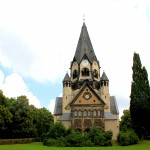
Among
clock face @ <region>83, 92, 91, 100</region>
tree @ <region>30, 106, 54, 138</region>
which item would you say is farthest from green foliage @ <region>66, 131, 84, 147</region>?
tree @ <region>30, 106, 54, 138</region>

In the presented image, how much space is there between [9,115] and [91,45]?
1112 inches

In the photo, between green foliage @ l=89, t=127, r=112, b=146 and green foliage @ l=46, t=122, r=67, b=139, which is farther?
green foliage @ l=46, t=122, r=67, b=139

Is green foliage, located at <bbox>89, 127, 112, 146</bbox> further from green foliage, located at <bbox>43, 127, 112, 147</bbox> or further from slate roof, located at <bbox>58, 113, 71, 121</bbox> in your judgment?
slate roof, located at <bbox>58, 113, 71, 121</bbox>

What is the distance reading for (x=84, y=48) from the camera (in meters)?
73.8

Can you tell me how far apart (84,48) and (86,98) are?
48.3 ft

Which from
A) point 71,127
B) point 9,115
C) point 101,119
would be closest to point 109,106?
point 101,119

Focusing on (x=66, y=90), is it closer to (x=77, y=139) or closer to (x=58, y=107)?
(x=58, y=107)

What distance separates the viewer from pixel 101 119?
2502 inches

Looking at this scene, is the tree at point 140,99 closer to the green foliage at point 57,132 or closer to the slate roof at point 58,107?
the green foliage at point 57,132

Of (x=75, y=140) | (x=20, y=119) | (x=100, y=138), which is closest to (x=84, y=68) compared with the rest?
(x=20, y=119)

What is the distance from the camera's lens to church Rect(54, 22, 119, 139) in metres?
64.0

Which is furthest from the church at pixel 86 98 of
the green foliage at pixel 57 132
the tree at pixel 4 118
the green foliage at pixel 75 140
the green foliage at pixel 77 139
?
the tree at pixel 4 118

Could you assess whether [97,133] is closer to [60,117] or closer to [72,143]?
[72,143]

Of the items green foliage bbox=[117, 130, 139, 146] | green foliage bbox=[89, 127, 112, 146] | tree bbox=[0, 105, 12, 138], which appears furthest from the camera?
tree bbox=[0, 105, 12, 138]
